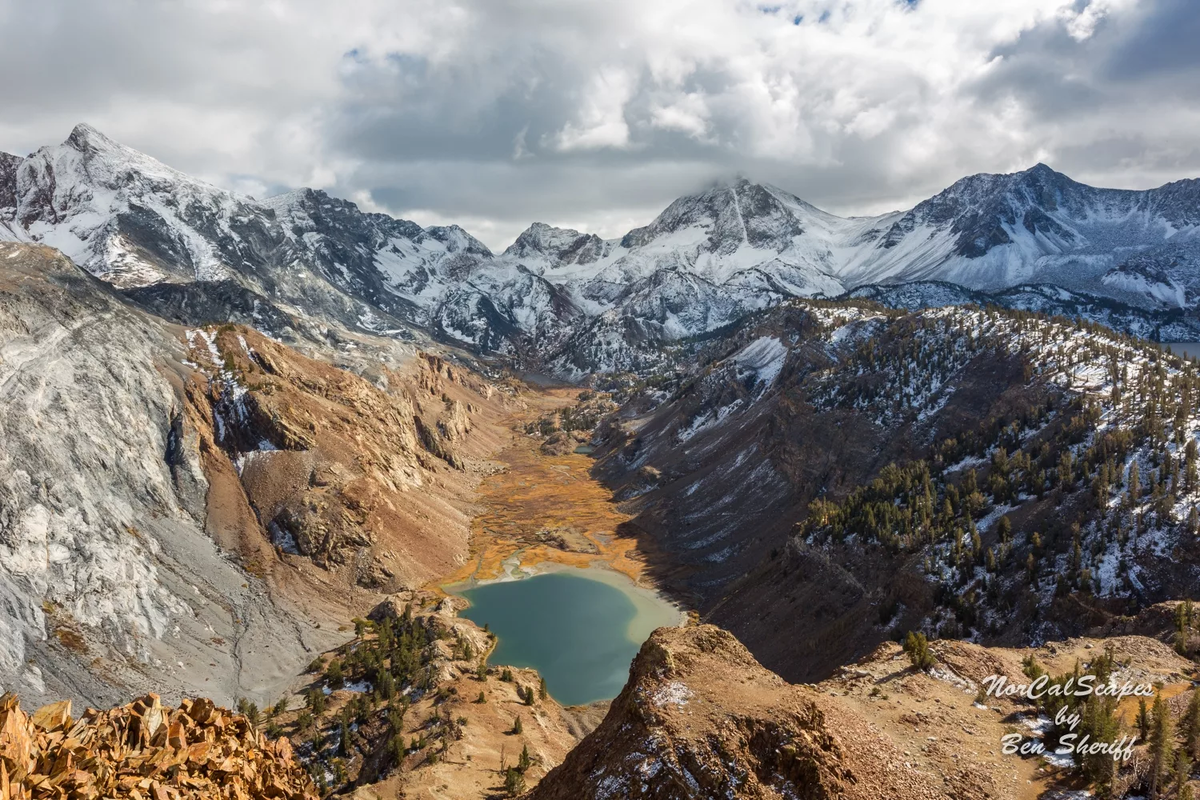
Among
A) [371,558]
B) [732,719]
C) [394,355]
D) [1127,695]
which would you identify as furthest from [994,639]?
[394,355]

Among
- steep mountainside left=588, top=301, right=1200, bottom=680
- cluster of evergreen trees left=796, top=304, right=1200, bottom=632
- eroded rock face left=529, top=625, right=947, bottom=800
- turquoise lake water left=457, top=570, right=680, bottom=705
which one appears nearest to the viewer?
eroded rock face left=529, top=625, right=947, bottom=800

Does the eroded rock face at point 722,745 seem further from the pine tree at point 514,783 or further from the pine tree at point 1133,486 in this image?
the pine tree at point 1133,486

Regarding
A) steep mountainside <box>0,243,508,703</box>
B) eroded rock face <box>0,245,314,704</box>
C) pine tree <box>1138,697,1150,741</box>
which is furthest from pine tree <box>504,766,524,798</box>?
pine tree <box>1138,697,1150,741</box>

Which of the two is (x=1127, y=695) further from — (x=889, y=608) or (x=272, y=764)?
(x=272, y=764)

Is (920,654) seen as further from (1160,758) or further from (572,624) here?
(572,624)

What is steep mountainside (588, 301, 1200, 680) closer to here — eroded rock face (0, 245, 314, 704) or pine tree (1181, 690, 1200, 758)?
pine tree (1181, 690, 1200, 758)

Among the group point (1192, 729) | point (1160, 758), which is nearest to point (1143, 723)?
point (1192, 729)
